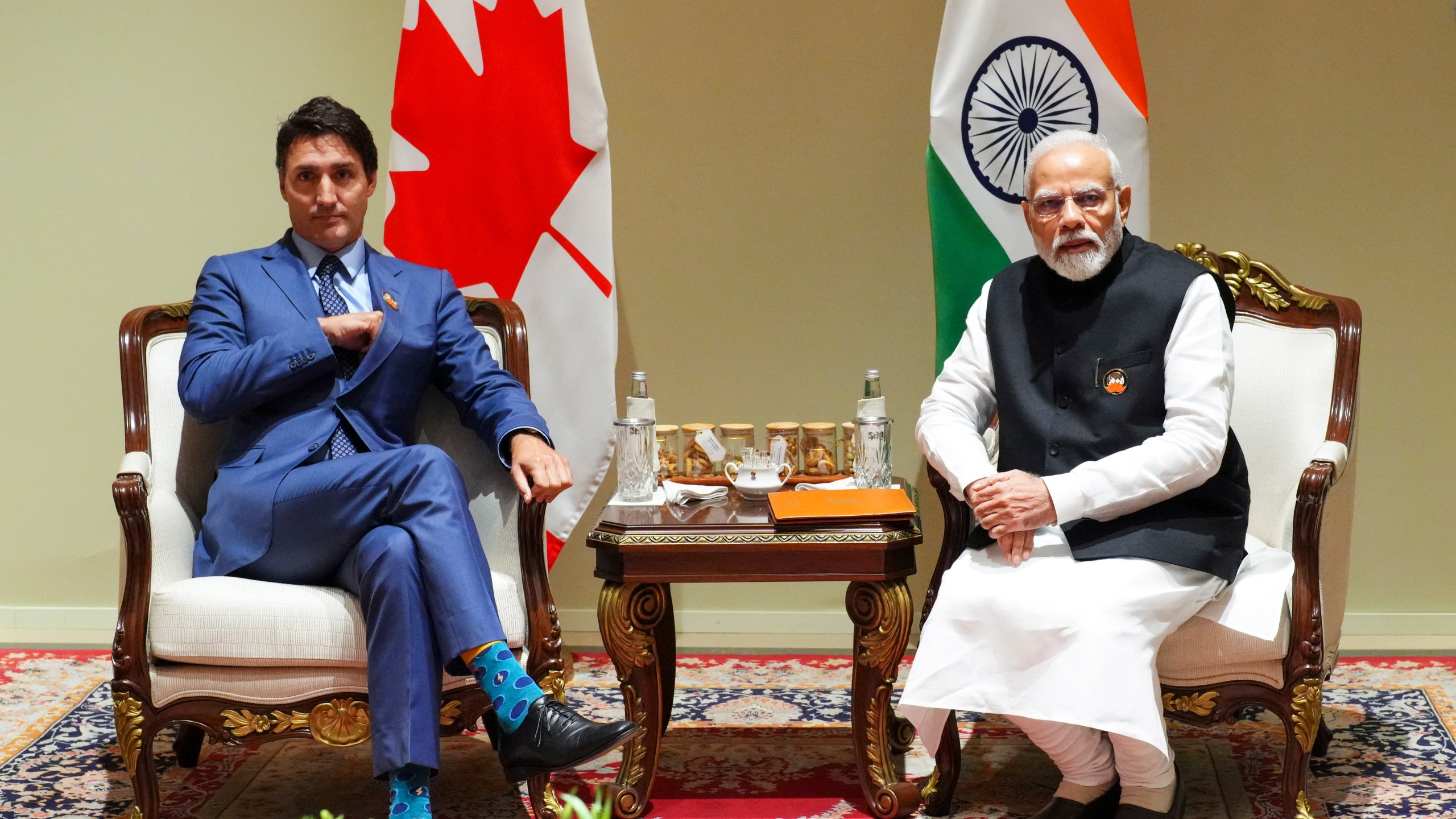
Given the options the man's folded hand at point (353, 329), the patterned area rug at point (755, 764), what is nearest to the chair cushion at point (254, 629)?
the patterned area rug at point (755, 764)

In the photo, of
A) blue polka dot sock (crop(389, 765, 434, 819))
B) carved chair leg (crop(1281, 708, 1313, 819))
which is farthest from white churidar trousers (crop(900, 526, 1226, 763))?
blue polka dot sock (crop(389, 765, 434, 819))

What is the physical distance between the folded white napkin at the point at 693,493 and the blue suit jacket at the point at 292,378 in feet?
1.21

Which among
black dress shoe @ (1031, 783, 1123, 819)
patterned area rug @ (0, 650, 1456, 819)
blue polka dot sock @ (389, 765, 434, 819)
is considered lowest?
patterned area rug @ (0, 650, 1456, 819)

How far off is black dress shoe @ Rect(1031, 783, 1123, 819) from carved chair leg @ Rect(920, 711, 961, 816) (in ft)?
0.75

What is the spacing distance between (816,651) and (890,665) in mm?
1391

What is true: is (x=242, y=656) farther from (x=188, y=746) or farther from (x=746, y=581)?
(x=746, y=581)

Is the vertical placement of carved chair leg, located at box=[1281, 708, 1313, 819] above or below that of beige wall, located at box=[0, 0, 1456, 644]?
below

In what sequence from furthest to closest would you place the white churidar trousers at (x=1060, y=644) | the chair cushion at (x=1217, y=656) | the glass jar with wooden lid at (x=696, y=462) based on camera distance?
the glass jar with wooden lid at (x=696, y=462) < the chair cushion at (x=1217, y=656) < the white churidar trousers at (x=1060, y=644)

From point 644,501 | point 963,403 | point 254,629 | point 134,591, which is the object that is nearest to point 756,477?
point 644,501

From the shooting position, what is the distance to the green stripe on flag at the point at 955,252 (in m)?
3.47

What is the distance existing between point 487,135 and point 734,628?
1.76m

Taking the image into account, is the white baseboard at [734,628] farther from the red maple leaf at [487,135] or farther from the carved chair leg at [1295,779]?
the carved chair leg at [1295,779]

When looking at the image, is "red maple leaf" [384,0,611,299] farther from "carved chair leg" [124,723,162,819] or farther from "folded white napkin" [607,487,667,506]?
"carved chair leg" [124,723,162,819]

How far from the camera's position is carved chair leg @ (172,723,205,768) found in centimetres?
317
